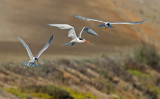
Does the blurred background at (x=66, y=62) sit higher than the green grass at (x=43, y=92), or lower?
higher

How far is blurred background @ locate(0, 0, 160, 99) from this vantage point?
1109 inches

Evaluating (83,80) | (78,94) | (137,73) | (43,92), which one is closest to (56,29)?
(137,73)

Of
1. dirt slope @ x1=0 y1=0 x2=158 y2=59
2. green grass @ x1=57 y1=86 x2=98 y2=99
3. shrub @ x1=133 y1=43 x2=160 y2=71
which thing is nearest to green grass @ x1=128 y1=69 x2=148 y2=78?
shrub @ x1=133 y1=43 x2=160 y2=71

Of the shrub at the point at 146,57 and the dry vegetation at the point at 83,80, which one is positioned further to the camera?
the shrub at the point at 146,57

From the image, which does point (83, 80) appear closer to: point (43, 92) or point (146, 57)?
point (43, 92)

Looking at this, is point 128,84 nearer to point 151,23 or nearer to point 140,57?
point 140,57

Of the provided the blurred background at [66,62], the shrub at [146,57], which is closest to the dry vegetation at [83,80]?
the blurred background at [66,62]

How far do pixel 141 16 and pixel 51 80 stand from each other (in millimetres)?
57234

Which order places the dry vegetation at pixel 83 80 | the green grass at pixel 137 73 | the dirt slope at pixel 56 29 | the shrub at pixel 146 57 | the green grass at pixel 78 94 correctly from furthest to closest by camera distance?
1. the shrub at pixel 146 57
2. the green grass at pixel 137 73
3. the dirt slope at pixel 56 29
4. the green grass at pixel 78 94
5. the dry vegetation at pixel 83 80

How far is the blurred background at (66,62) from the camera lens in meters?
28.2

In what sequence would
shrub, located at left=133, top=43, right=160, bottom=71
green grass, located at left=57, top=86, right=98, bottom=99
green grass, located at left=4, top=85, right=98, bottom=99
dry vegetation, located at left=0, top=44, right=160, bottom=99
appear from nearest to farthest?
green grass, located at left=4, top=85, right=98, bottom=99, dry vegetation, located at left=0, top=44, right=160, bottom=99, green grass, located at left=57, top=86, right=98, bottom=99, shrub, located at left=133, top=43, right=160, bottom=71

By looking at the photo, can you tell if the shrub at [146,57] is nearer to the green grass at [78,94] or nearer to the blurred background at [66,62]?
the blurred background at [66,62]

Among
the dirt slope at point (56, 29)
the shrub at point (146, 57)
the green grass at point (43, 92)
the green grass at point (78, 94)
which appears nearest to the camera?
the green grass at point (43, 92)

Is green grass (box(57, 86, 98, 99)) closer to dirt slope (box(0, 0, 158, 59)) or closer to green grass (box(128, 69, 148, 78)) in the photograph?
dirt slope (box(0, 0, 158, 59))
